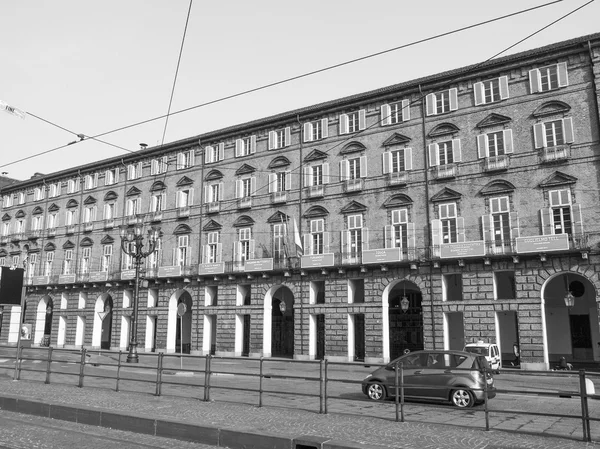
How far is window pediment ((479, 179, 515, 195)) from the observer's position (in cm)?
2925

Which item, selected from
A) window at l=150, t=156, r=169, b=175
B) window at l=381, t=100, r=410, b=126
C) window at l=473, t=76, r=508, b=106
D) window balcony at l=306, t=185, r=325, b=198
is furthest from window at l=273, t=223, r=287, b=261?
window at l=473, t=76, r=508, b=106

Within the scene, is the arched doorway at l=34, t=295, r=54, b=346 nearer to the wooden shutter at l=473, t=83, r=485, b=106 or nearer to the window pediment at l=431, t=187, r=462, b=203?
the window pediment at l=431, t=187, r=462, b=203

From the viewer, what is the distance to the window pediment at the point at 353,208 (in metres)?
33.8

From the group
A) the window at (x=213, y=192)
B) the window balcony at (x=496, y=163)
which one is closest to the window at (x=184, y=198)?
the window at (x=213, y=192)

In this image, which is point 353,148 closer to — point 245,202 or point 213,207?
point 245,202

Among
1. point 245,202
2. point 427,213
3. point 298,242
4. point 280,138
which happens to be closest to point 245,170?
point 245,202

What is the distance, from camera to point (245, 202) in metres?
39.0

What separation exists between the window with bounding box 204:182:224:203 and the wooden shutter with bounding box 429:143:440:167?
1609 centimetres

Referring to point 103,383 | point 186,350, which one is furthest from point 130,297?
point 103,383

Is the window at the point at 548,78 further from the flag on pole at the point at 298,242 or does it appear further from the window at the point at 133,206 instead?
the window at the point at 133,206

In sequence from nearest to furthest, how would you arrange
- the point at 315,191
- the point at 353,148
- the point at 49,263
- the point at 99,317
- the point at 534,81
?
the point at 534,81 → the point at 353,148 → the point at 315,191 → the point at 99,317 → the point at 49,263

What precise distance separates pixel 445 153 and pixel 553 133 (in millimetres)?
5788

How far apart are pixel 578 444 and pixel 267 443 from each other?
485 centimetres

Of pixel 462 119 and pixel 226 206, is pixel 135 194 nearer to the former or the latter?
pixel 226 206
